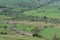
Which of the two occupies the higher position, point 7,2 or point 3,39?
point 3,39

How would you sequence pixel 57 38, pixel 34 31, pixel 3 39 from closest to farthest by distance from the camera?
pixel 3 39 < pixel 57 38 < pixel 34 31

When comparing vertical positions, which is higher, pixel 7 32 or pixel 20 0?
pixel 7 32

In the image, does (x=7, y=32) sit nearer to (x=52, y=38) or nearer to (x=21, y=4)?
(x=52, y=38)

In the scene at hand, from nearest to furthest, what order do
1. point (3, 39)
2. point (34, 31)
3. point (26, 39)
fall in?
1. point (3, 39)
2. point (26, 39)
3. point (34, 31)

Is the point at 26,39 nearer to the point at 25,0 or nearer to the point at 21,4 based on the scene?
the point at 21,4

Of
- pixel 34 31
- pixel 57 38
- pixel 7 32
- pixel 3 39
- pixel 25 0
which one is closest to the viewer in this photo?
pixel 3 39

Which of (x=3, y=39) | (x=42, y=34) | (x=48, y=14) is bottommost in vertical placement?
(x=48, y=14)

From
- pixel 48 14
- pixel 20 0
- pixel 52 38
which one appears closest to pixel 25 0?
pixel 20 0

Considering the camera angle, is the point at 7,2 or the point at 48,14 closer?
the point at 48,14

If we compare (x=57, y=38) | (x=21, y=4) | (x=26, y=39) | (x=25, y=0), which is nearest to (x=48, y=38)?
(x=57, y=38)
